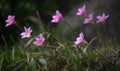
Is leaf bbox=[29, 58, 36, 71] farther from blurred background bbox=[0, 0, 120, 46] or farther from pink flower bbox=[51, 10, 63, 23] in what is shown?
blurred background bbox=[0, 0, 120, 46]

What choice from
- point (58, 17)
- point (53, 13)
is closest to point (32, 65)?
point (58, 17)

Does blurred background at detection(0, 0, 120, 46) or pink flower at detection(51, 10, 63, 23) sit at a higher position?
blurred background at detection(0, 0, 120, 46)

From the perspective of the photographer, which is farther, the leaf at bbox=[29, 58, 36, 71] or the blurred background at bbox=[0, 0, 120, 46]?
the blurred background at bbox=[0, 0, 120, 46]

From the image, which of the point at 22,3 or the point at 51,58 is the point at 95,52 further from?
the point at 22,3

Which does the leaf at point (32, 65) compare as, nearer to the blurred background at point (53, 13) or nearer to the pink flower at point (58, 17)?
the pink flower at point (58, 17)

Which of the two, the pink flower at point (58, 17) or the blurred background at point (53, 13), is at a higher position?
the blurred background at point (53, 13)

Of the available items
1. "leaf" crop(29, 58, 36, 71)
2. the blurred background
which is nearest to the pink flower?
"leaf" crop(29, 58, 36, 71)

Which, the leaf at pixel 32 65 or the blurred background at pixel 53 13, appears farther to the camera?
the blurred background at pixel 53 13

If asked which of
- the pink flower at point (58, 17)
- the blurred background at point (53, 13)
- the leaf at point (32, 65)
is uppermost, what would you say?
the blurred background at point (53, 13)

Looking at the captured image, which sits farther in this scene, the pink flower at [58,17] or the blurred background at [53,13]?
the blurred background at [53,13]

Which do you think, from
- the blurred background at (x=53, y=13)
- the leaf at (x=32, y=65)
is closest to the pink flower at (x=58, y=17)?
the leaf at (x=32, y=65)

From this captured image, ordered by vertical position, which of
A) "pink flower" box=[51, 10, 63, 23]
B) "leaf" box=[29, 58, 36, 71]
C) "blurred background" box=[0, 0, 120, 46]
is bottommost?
"leaf" box=[29, 58, 36, 71]

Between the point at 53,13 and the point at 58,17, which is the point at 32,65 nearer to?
the point at 58,17
